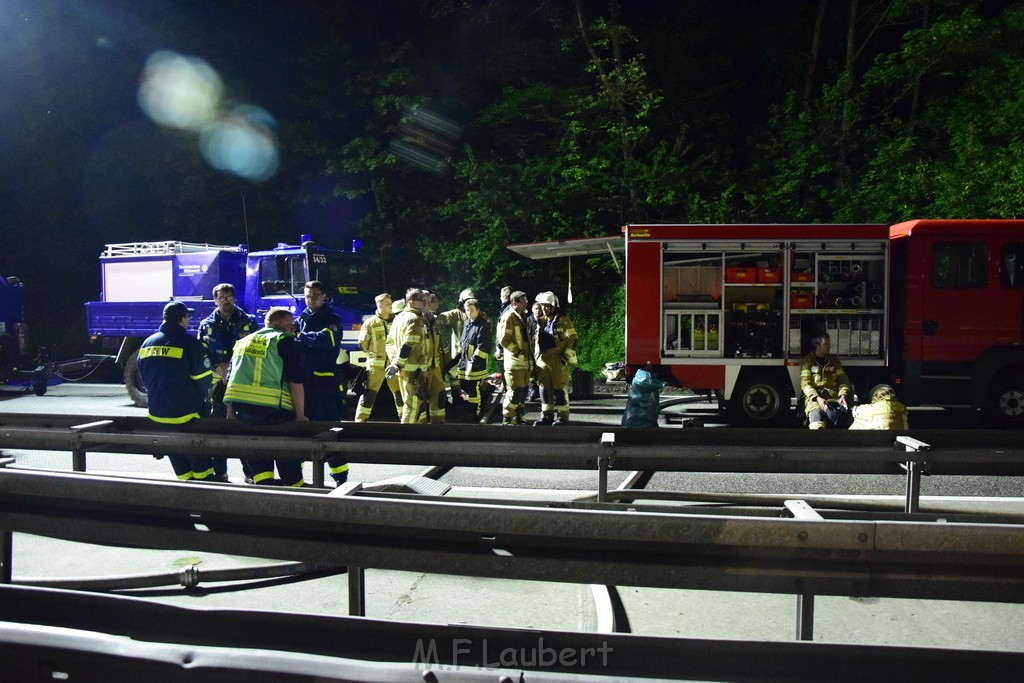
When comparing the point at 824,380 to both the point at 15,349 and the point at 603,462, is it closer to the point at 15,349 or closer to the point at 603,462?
the point at 603,462

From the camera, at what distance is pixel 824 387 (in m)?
9.67

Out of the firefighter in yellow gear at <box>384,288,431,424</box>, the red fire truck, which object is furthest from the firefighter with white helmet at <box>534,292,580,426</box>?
the firefighter in yellow gear at <box>384,288,431,424</box>

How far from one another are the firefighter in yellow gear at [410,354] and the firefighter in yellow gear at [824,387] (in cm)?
430

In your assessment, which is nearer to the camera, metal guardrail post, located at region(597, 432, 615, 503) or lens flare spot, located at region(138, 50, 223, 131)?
metal guardrail post, located at region(597, 432, 615, 503)

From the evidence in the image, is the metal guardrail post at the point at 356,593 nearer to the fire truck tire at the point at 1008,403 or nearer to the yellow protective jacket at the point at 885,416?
→ the yellow protective jacket at the point at 885,416

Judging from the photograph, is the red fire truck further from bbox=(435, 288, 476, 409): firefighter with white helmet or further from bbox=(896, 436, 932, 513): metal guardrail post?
bbox=(896, 436, 932, 513): metal guardrail post

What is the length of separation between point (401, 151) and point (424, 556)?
66.9 ft

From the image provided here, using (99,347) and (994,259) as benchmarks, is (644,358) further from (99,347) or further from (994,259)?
(99,347)

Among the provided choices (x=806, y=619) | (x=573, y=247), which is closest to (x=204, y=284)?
(x=573, y=247)

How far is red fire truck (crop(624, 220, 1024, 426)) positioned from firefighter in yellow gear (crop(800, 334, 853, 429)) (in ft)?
2.28

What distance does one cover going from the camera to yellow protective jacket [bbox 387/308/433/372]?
8586 mm

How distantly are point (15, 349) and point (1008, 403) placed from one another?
52.7 ft

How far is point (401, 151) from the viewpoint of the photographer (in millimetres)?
22125

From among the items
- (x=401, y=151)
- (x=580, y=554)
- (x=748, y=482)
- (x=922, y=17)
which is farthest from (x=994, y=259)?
(x=401, y=151)
